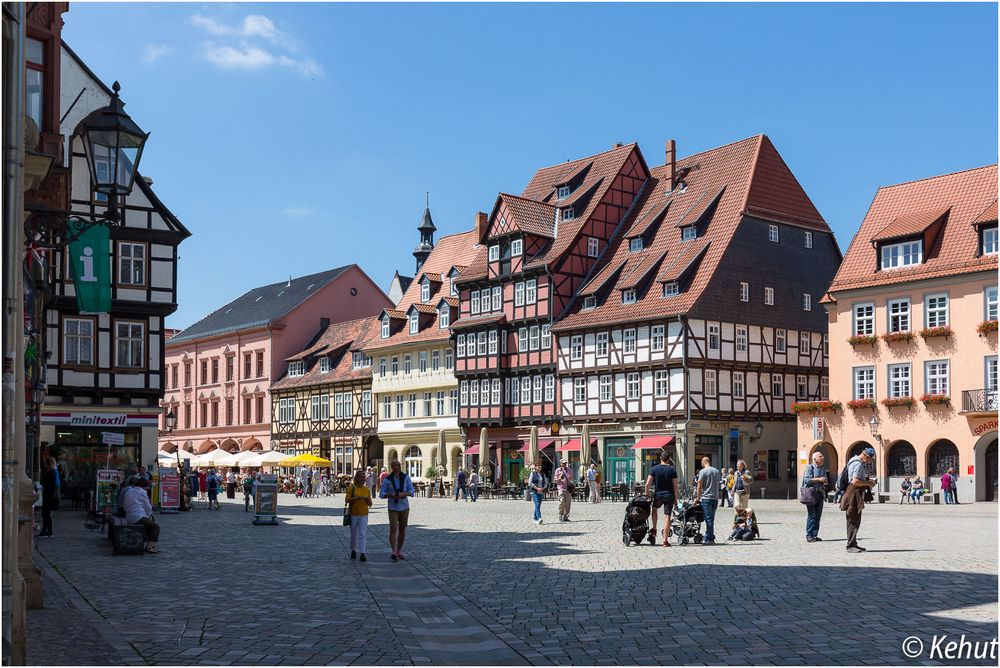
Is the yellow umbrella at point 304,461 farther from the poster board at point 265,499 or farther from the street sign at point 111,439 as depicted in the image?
the poster board at point 265,499

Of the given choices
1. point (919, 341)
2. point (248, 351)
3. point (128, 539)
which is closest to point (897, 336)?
point (919, 341)

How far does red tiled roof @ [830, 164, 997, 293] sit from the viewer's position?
44656 millimetres

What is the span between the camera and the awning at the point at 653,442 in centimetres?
5212

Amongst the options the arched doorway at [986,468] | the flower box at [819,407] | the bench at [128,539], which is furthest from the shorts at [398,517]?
the flower box at [819,407]

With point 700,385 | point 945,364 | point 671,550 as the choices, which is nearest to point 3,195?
point 671,550

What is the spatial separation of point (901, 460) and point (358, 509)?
31.3 metres

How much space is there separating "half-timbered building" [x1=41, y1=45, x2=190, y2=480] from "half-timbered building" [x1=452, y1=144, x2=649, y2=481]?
20.8 meters

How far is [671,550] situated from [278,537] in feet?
31.3

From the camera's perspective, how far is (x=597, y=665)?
951 cm

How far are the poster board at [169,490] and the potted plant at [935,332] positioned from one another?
88.4 ft

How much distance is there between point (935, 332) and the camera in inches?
1751

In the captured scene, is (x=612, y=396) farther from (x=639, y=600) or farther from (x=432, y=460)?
(x=639, y=600)

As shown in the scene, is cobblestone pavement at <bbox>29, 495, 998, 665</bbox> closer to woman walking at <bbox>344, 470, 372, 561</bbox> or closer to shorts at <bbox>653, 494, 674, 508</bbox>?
woman walking at <bbox>344, 470, 372, 561</bbox>

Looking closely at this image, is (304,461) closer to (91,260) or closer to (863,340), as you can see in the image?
(863,340)
